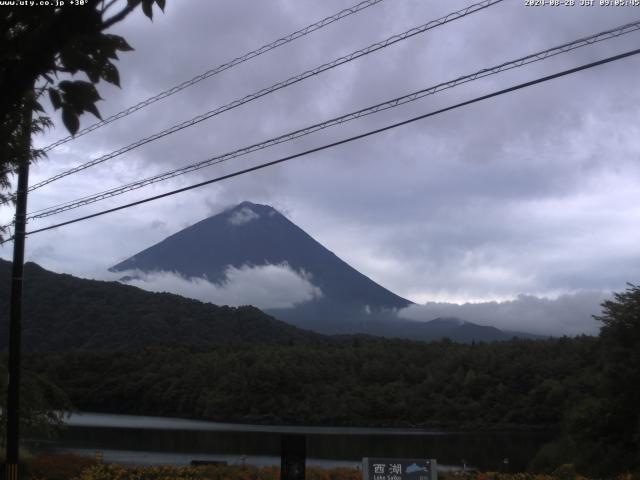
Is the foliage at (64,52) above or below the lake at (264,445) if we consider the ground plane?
above

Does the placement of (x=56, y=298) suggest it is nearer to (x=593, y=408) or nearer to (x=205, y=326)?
(x=205, y=326)

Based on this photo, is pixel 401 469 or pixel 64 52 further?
pixel 401 469

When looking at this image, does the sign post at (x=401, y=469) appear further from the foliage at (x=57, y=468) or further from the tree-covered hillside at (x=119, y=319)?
the tree-covered hillside at (x=119, y=319)

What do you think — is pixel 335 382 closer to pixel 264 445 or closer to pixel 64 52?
pixel 264 445

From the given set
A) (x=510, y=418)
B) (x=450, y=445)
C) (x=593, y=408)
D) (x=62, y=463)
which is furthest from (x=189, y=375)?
(x=62, y=463)

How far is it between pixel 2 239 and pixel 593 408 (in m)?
21.6

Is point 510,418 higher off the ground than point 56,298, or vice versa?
point 56,298

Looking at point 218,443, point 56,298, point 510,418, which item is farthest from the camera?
point 56,298

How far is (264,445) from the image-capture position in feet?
153

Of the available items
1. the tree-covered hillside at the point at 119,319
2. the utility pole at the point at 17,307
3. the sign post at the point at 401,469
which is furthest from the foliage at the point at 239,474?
the tree-covered hillside at the point at 119,319

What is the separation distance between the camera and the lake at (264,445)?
35531 millimetres

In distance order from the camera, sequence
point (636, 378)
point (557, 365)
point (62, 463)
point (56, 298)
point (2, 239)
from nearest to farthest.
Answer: point (2, 239) < point (62, 463) < point (636, 378) < point (557, 365) < point (56, 298)

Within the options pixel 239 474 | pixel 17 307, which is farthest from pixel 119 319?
pixel 239 474

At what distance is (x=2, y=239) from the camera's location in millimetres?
17719
